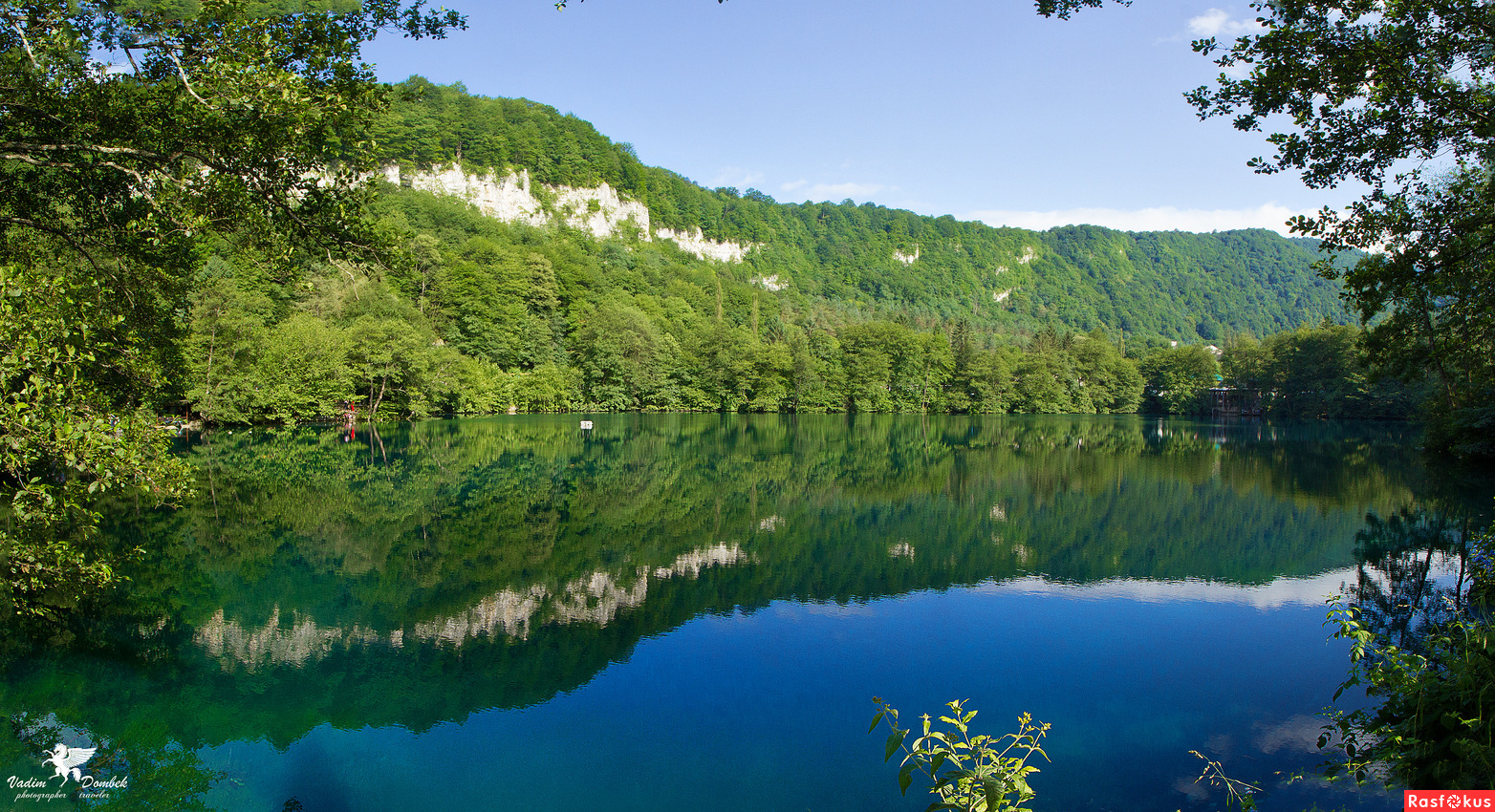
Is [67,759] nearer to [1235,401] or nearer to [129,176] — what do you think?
[129,176]

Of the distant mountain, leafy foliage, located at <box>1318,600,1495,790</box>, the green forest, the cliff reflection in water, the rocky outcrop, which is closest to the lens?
leafy foliage, located at <box>1318,600,1495,790</box>

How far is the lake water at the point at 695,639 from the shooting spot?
19.3ft

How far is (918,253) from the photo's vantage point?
520ft

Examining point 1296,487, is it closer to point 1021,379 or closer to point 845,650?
point 845,650

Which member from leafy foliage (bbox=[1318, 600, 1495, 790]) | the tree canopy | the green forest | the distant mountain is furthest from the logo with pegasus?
the distant mountain

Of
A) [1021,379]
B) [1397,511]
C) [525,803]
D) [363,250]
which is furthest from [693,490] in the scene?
[1021,379]

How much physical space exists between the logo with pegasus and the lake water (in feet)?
0.42

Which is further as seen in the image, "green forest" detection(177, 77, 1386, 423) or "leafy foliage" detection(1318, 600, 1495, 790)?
"green forest" detection(177, 77, 1386, 423)

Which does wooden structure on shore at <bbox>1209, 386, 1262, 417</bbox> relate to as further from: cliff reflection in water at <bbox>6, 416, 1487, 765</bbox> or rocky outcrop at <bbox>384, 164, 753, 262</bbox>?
rocky outcrop at <bbox>384, 164, 753, 262</bbox>

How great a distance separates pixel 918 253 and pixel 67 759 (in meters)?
162

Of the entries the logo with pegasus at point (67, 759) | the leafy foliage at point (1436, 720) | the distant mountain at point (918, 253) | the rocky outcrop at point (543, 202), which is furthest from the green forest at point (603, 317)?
the leafy foliage at point (1436, 720)

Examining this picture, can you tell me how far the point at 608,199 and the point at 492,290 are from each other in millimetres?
49934

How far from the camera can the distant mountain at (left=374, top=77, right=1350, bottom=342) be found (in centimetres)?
9706

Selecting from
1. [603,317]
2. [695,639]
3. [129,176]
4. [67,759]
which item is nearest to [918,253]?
[603,317]
